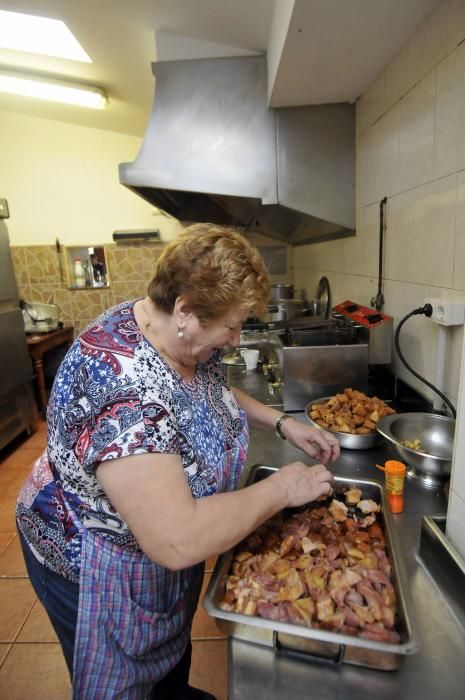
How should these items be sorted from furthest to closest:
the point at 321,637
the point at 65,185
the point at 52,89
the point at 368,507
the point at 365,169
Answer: the point at 65,185 < the point at 52,89 < the point at 365,169 < the point at 368,507 < the point at 321,637

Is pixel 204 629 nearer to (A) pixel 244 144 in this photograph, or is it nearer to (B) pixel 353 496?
(B) pixel 353 496

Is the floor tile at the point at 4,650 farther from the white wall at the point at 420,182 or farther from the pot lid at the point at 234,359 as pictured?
the white wall at the point at 420,182

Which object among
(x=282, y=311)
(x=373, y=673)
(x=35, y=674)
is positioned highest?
(x=282, y=311)

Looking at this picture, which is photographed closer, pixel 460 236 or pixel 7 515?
pixel 460 236

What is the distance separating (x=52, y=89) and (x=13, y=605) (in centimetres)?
317

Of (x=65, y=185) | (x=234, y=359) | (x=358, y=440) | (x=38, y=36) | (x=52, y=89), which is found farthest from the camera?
(x=65, y=185)

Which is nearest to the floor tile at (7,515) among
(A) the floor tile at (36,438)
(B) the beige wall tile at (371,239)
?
(A) the floor tile at (36,438)

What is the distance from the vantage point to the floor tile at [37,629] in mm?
1454

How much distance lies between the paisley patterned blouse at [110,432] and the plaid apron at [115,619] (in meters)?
0.04

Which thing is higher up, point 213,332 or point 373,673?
point 213,332

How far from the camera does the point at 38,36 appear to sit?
2250mm

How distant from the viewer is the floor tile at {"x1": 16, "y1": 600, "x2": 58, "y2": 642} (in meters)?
1.45

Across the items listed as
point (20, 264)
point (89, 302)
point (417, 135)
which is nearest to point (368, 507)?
point (417, 135)

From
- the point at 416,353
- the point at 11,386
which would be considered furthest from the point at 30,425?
the point at 416,353
